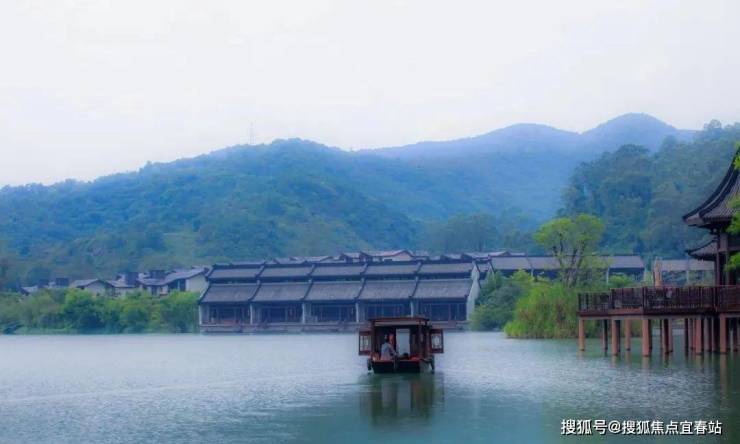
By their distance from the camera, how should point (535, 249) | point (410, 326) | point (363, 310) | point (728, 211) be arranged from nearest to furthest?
point (410, 326), point (728, 211), point (363, 310), point (535, 249)

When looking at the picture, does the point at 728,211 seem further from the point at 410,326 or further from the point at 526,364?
the point at 410,326

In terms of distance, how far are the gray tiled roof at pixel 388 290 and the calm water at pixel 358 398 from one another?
1834 inches

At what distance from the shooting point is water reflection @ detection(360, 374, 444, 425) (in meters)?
31.1

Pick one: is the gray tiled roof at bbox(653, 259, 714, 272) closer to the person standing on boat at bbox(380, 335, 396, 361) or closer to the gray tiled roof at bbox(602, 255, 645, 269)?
the gray tiled roof at bbox(602, 255, 645, 269)

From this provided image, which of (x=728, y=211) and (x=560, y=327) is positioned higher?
(x=728, y=211)

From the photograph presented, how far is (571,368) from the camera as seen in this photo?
44375 mm

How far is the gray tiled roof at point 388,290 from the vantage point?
106 meters

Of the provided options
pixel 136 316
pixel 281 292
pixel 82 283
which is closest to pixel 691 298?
pixel 281 292

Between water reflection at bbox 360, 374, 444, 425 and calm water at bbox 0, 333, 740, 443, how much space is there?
0.06 m

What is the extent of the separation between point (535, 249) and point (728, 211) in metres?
110

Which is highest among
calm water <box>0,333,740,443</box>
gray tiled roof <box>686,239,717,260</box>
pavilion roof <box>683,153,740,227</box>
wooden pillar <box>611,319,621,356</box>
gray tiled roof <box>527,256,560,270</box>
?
pavilion roof <box>683,153,740,227</box>

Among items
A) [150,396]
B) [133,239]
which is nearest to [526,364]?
[150,396]

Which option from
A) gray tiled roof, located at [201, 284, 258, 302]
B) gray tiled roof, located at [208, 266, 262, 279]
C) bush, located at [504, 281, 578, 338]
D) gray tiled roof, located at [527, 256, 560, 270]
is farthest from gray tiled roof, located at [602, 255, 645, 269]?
bush, located at [504, 281, 578, 338]

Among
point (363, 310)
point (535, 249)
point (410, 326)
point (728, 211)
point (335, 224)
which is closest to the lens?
point (410, 326)
